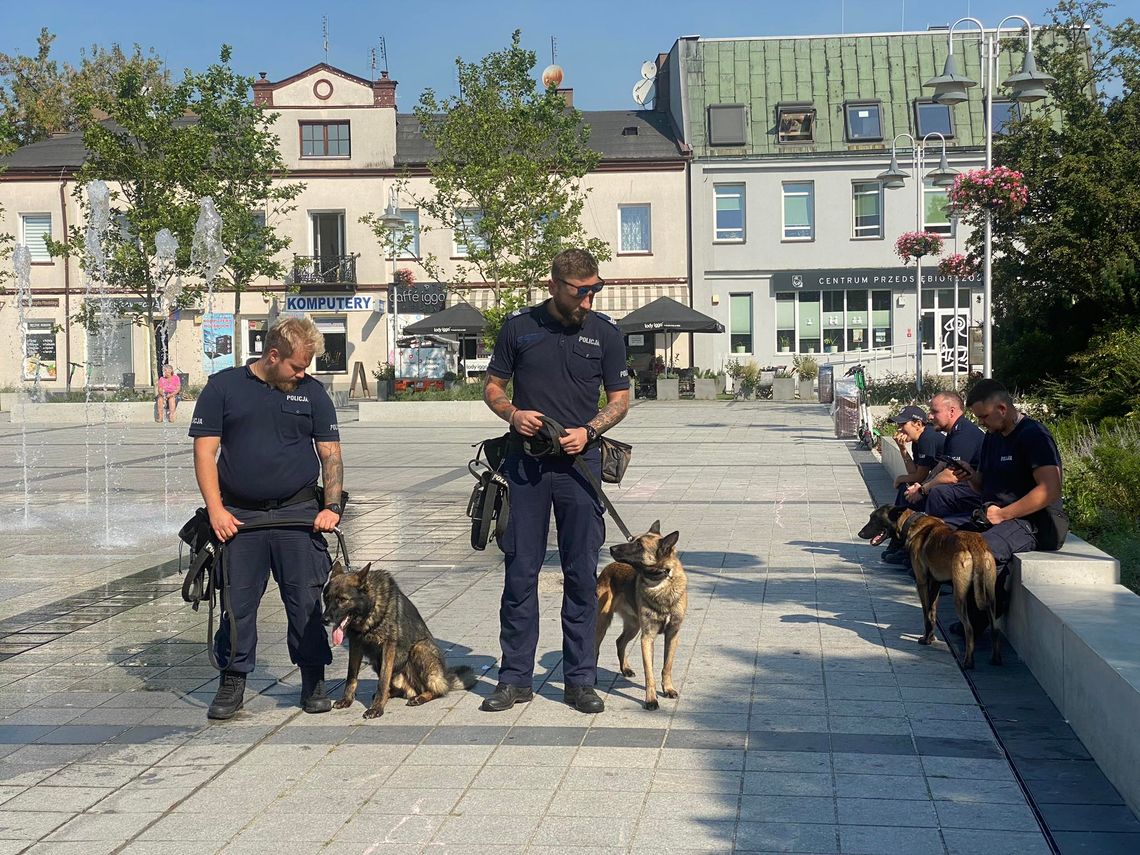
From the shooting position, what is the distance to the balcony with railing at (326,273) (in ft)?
146

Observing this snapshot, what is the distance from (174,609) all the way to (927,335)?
3685 cm

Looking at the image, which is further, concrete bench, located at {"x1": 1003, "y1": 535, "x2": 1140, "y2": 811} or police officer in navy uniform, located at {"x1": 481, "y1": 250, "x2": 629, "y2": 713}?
police officer in navy uniform, located at {"x1": 481, "y1": 250, "x2": 629, "y2": 713}

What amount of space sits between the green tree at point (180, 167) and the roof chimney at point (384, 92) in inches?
373

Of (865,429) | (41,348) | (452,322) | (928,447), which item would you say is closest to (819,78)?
(452,322)

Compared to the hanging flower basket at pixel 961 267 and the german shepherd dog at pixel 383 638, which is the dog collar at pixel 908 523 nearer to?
the german shepherd dog at pixel 383 638

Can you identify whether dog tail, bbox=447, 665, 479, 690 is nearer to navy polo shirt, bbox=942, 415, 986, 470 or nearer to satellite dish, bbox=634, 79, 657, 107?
navy polo shirt, bbox=942, 415, 986, 470

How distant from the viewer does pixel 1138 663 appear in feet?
15.9

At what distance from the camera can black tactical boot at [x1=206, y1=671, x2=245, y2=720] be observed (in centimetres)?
589

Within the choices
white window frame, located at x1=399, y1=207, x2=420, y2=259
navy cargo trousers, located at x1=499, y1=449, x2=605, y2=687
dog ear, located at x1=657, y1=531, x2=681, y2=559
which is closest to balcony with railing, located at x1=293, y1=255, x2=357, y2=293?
white window frame, located at x1=399, y1=207, x2=420, y2=259

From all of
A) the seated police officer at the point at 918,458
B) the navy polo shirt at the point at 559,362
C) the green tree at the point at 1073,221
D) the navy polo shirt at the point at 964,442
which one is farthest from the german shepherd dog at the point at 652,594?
the green tree at the point at 1073,221

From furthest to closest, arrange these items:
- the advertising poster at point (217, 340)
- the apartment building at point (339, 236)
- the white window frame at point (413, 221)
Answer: the white window frame at point (413, 221)
the apartment building at point (339, 236)
the advertising poster at point (217, 340)

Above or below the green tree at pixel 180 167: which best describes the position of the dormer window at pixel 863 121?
above

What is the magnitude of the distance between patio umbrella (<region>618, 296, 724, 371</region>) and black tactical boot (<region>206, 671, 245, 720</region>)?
31.1 metres

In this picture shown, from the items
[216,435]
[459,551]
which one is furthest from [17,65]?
[216,435]
